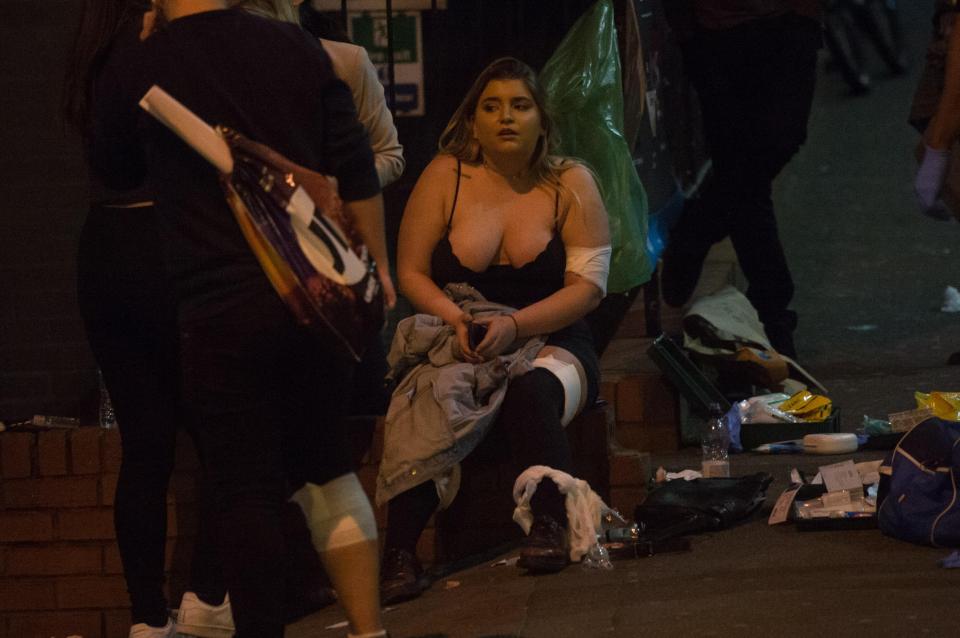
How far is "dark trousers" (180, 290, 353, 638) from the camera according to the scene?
12.0 feet

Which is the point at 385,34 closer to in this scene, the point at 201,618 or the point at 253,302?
the point at 201,618

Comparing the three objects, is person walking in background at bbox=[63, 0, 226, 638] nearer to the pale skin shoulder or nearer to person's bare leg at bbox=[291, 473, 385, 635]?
person's bare leg at bbox=[291, 473, 385, 635]

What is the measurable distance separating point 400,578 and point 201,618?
0.57 meters

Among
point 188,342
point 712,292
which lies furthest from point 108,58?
point 712,292

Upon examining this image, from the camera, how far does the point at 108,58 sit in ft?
14.4

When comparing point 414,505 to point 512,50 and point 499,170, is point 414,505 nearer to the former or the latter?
point 499,170

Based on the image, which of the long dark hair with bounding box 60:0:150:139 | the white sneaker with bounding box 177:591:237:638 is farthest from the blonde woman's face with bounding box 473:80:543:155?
the white sneaker with bounding box 177:591:237:638

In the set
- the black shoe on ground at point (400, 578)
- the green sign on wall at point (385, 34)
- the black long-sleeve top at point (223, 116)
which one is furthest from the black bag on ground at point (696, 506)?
the green sign on wall at point (385, 34)

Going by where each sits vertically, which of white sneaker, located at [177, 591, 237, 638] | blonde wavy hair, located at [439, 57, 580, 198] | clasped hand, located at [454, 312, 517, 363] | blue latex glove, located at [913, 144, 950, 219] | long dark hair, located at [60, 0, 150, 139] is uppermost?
long dark hair, located at [60, 0, 150, 139]

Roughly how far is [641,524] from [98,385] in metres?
2.51

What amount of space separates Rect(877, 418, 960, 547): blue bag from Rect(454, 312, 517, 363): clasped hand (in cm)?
116

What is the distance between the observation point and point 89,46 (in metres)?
4.39

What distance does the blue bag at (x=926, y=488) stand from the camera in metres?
4.78

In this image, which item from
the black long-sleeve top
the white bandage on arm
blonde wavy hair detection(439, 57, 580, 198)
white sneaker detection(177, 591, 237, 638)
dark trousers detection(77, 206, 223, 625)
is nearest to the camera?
the black long-sleeve top
